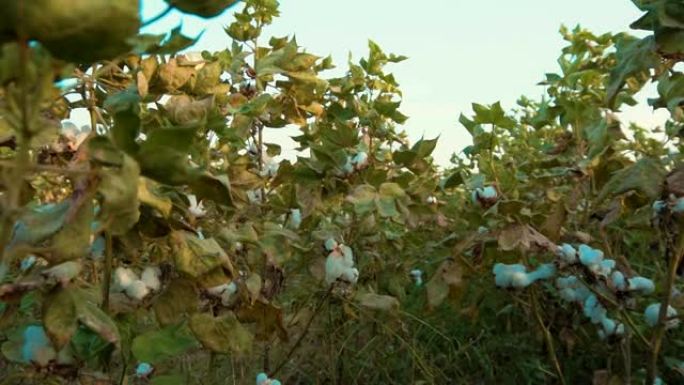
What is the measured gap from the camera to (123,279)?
1.40 metres

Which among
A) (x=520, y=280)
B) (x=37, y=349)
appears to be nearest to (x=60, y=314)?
(x=37, y=349)

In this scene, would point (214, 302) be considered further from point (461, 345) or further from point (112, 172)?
point (461, 345)

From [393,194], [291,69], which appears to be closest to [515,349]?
[393,194]

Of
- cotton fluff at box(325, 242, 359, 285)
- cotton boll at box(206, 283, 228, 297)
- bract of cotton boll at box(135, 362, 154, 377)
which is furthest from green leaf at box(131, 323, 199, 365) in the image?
cotton fluff at box(325, 242, 359, 285)

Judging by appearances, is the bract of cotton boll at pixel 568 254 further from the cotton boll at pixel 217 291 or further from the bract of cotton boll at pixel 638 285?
the cotton boll at pixel 217 291

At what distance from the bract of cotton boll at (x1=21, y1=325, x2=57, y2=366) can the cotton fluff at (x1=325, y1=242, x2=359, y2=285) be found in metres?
0.83

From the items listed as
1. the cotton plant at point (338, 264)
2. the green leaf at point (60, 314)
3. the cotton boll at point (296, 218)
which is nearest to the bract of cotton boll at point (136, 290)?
the green leaf at point (60, 314)

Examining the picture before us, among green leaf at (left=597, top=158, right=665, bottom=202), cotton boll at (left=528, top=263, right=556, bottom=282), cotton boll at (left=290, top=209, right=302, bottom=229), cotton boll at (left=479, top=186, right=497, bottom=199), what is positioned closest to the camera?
green leaf at (left=597, top=158, right=665, bottom=202)

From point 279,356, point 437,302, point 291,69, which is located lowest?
point 279,356

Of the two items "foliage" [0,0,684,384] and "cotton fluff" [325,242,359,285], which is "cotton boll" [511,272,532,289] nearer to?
"foliage" [0,0,684,384]

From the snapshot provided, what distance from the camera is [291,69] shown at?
6.57 ft

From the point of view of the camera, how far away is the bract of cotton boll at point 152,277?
1.43 metres

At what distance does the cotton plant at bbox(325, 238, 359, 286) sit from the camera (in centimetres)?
195

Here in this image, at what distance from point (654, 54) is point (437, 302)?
68cm
